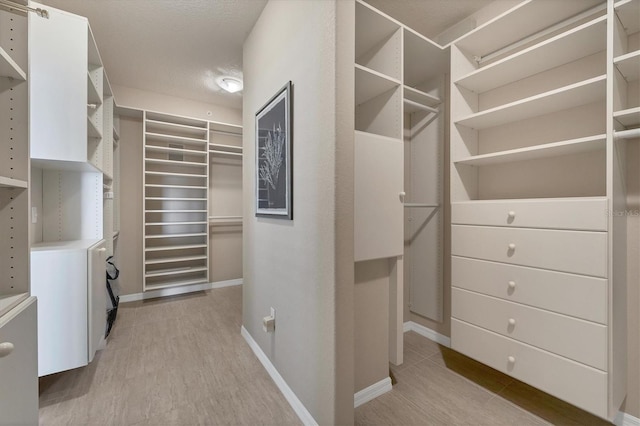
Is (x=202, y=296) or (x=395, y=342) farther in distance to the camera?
(x=202, y=296)

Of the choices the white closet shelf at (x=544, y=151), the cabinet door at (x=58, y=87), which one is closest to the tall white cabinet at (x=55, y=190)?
the cabinet door at (x=58, y=87)

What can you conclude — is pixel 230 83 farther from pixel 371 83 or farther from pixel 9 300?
pixel 9 300

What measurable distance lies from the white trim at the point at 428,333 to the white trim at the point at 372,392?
725 mm

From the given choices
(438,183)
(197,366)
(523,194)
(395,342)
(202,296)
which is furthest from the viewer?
(202,296)

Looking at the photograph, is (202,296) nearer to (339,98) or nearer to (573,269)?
(339,98)

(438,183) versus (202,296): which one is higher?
(438,183)

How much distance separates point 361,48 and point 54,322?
8.64 ft

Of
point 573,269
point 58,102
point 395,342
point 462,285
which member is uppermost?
point 58,102

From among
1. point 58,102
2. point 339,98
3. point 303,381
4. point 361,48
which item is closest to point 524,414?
point 303,381

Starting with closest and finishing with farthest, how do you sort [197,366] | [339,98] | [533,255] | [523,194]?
[339,98]
[533,255]
[523,194]
[197,366]

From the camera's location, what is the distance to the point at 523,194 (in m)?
1.86

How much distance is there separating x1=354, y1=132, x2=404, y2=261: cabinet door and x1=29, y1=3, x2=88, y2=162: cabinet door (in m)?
1.85

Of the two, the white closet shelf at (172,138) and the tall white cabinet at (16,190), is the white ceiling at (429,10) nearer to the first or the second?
the tall white cabinet at (16,190)

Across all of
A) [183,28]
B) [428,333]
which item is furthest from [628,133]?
[183,28]
